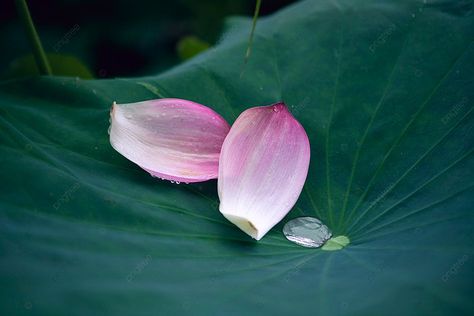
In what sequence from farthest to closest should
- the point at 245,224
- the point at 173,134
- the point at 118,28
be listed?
the point at 118,28, the point at 173,134, the point at 245,224

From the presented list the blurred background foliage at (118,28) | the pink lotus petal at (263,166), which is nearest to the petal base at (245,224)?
the pink lotus petal at (263,166)

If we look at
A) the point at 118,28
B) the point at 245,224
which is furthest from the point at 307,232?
the point at 118,28

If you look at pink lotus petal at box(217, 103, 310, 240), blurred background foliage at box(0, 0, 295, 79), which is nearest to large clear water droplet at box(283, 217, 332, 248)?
pink lotus petal at box(217, 103, 310, 240)

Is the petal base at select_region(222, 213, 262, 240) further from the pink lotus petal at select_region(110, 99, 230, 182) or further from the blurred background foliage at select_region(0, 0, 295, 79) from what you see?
the blurred background foliage at select_region(0, 0, 295, 79)

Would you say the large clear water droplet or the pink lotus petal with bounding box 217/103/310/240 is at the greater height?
the pink lotus petal with bounding box 217/103/310/240

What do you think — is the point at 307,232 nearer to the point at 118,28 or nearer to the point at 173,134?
the point at 173,134

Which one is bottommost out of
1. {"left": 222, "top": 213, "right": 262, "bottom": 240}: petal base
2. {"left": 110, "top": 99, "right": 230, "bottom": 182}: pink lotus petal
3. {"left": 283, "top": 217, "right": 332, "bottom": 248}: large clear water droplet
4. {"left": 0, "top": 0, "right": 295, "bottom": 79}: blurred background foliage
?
{"left": 0, "top": 0, "right": 295, "bottom": 79}: blurred background foliage
